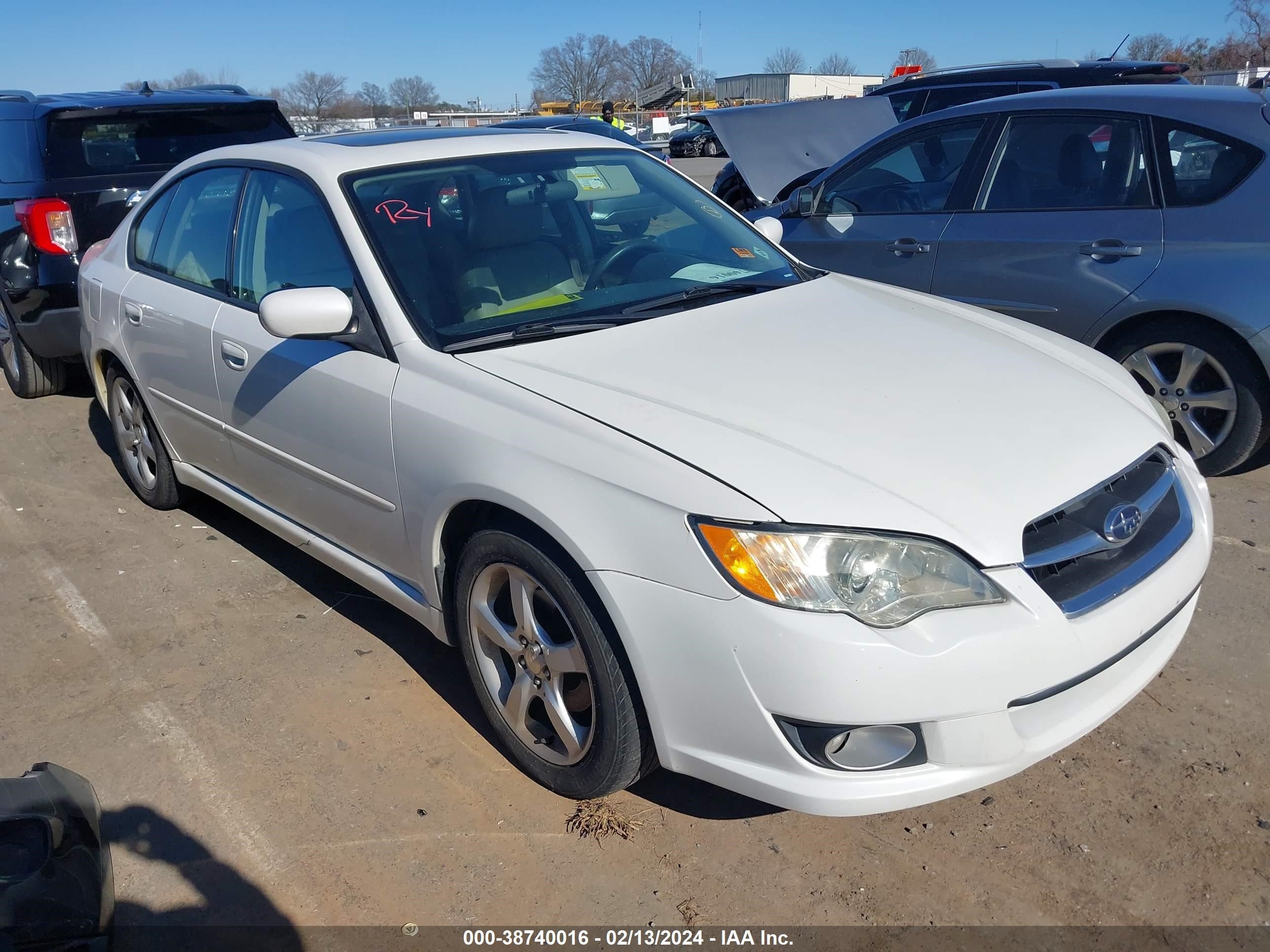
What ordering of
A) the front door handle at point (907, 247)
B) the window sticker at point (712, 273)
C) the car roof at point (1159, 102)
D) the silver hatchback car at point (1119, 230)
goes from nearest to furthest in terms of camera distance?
the window sticker at point (712, 273) → the silver hatchback car at point (1119, 230) → the car roof at point (1159, 102) → the front door handle at point (907, 247)

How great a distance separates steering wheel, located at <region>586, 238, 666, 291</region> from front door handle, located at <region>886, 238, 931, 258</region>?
7.06 feet

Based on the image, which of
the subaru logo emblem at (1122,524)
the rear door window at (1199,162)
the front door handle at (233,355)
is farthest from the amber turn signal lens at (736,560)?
the rear door window at (1199,162)

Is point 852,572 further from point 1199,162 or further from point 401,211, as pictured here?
point 1199,162

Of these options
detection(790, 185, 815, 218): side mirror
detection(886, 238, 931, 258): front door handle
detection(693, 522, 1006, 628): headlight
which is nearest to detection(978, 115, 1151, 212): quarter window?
detection(886, 238, 931, 258): front door handle

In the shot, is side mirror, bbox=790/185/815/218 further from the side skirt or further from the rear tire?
the rear tire

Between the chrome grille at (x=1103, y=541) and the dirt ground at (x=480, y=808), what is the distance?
67 centimetres

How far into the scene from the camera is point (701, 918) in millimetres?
2287

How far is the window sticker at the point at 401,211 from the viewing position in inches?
121

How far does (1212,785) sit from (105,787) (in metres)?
2.99

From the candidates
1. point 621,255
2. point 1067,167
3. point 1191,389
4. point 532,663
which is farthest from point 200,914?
point 1067,167

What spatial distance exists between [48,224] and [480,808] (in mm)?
4689

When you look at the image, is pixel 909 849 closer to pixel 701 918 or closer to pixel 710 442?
pixel 701 918

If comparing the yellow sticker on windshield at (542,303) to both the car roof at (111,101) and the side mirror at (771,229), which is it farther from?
the car roof at (111,101)

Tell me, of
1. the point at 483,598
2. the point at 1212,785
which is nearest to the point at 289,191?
the point at 483,598
